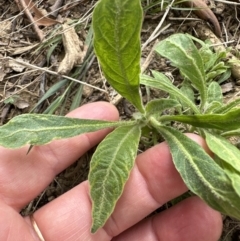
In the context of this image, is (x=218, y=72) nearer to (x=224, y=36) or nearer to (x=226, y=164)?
(x=224, y=36)

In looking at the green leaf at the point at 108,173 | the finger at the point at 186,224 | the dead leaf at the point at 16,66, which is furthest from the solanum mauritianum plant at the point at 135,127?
the dead leaf at the point at 16,66

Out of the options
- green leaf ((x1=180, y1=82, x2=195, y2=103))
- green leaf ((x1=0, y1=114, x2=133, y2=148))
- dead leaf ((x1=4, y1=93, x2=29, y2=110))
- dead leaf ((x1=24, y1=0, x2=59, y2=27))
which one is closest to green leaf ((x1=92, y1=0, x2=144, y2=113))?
green leaf ((x1=0, y1=114, x2=133, y2=148))

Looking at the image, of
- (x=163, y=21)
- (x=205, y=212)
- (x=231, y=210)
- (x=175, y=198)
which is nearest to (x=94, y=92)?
(x=163, y=21)

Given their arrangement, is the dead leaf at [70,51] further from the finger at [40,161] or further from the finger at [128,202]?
the finger at [128,202]

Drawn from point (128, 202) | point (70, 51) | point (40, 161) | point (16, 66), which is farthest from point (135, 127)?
point (16, 66)

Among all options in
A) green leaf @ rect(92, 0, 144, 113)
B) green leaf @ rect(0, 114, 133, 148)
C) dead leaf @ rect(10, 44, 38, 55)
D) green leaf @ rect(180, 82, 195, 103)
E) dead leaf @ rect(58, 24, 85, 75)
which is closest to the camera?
green leaf @ rect(92, 0, 144, 113)

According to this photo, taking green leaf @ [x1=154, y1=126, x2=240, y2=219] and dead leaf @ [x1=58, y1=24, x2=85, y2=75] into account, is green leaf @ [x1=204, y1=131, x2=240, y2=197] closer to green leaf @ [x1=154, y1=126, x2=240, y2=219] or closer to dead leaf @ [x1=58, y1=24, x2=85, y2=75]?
green leaf @ [x1=154, y1=126, x2=240, y2=219]
